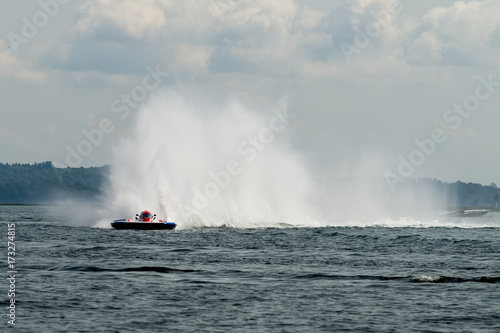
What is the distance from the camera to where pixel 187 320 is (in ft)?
→ 90.1

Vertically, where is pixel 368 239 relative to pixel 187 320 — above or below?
above

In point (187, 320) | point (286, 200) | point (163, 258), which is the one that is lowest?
point (187, 320)

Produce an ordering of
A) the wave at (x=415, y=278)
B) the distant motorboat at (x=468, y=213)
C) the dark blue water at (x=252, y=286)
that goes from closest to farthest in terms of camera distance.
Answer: the dark blue water at (x=252, y=286) < the wave at (x=415, y=278) < the distant motorboat at (x=468, y=213)

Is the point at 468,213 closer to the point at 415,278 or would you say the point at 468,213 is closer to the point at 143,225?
the point at 143,225

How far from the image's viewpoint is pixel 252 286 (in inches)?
1385

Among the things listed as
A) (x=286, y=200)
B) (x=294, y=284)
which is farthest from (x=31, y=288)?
(x=286, y=200)

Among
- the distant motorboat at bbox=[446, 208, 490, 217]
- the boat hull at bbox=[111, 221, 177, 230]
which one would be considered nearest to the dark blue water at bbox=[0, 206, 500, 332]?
the boat hull at bbox=[111, 221, 177, 230]

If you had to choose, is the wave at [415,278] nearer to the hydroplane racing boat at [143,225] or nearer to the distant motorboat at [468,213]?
the hydroplane racing boat at [143,225]

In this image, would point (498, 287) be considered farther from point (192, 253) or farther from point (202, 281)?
point (192, 253)

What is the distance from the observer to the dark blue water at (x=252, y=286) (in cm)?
2712

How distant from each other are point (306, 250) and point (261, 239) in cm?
1019

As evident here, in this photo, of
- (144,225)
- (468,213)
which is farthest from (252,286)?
(468,213)

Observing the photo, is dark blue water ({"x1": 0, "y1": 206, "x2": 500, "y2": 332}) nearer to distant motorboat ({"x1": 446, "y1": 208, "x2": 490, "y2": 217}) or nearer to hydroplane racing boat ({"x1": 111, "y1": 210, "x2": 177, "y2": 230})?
hydroplane racing boat ({"x1": 111, "y1": 210, "x2": 177, "y2": 230})

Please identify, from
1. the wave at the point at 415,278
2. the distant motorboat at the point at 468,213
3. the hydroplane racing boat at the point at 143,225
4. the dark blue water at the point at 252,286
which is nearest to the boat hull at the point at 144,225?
the hydroplane racing boat at the point at 143,225
